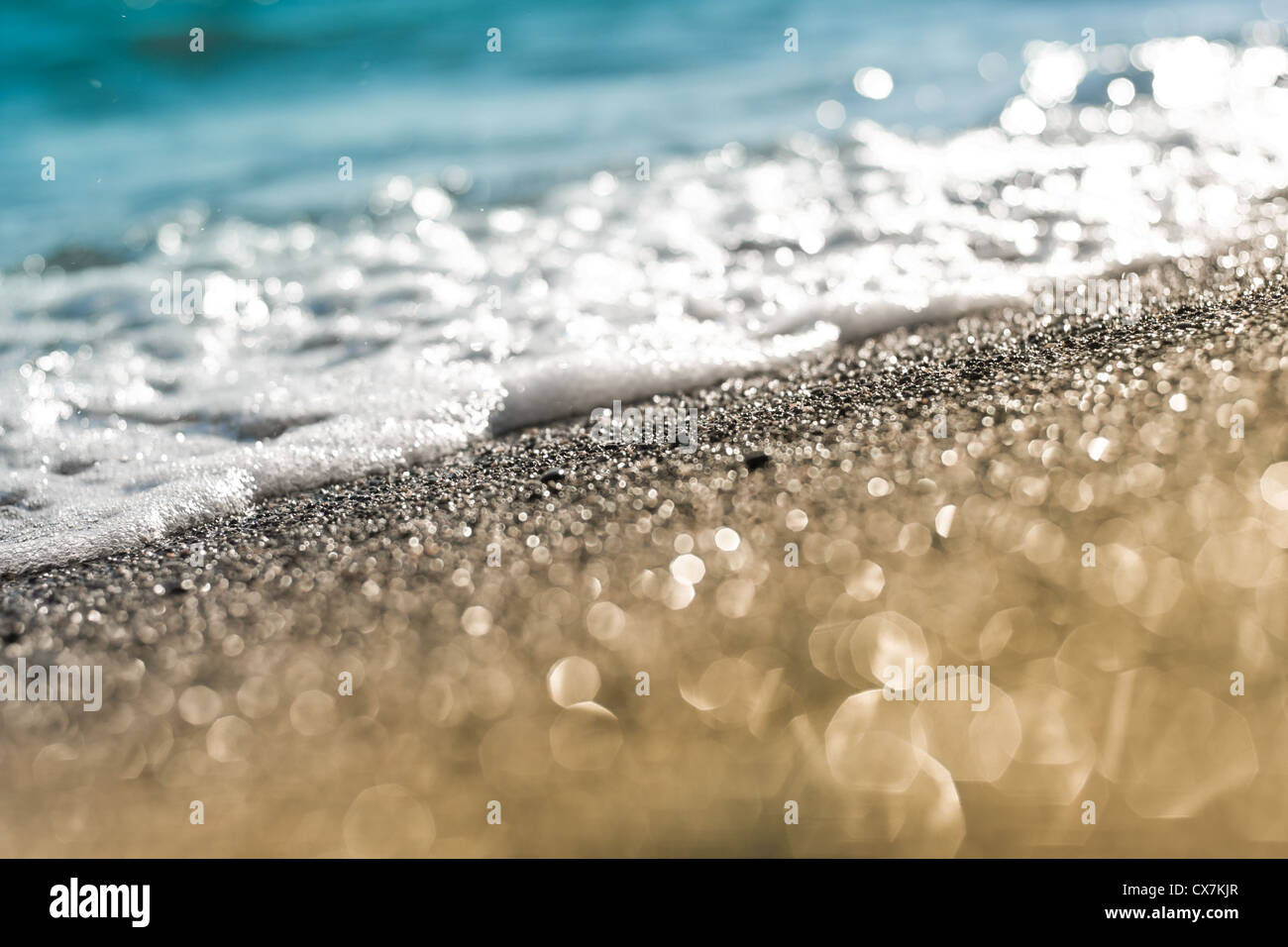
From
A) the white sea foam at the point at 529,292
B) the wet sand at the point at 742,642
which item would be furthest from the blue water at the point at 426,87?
the wet sand at the point at 742,642

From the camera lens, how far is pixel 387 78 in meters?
7.41

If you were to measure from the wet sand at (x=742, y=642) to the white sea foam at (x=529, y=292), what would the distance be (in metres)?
0.36

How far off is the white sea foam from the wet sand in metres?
0.36

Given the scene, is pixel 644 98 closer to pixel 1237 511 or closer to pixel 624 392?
pixel 624 392

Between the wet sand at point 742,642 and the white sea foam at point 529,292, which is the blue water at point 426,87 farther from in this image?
the wet sand at point 742,642

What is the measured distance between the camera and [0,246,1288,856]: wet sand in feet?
4.42

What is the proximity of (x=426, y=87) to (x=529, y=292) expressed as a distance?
453 centimetres

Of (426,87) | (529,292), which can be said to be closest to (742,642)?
(529,292)

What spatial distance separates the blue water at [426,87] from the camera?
507 centimetres

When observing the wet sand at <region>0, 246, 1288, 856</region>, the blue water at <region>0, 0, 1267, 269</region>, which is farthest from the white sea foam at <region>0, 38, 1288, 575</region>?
the blue water at <region>0, 0, 1267, 269</region>

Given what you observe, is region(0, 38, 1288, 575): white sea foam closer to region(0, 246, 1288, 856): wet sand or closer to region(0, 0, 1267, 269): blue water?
region(0, 246, 1288, 856): wet sand
